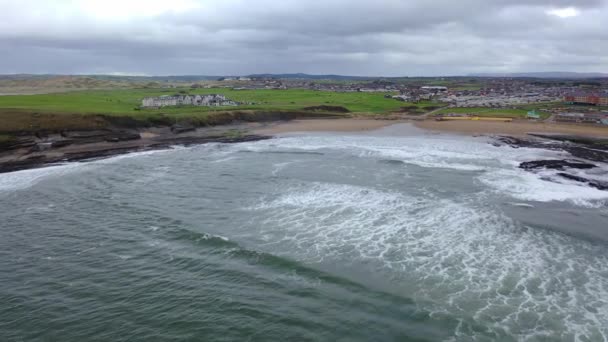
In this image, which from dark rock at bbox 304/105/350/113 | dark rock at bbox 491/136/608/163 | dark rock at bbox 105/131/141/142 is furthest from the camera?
dark rock at bbox 304/105/350/113

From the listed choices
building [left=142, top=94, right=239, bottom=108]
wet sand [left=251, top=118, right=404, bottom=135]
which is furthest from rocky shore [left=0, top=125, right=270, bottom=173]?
building [left=142, top=94, right=239, bottom=108]

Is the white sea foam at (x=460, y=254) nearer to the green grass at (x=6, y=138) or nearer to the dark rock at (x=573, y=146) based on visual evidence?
the dark rock at (x=573, y=146)

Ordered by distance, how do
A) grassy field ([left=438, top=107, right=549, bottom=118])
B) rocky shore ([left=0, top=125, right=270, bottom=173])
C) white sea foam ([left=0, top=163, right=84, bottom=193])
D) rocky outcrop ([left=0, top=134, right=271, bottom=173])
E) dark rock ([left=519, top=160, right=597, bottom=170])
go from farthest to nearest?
grassy field ([left=438, top=107, right=549, bottom=118]) < rocky shore ([left=0, top=125, right=270, bottom=173]) < rocky outcrop ([left=0, top=134, right=271, bottom=173]) < dark rock ([left=519, top=160, right=597, bottom=170]) < white sea foam ([left=0, top=163, right=84, bottom=193])

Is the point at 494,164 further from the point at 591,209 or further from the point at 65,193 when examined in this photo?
the point at 65,193

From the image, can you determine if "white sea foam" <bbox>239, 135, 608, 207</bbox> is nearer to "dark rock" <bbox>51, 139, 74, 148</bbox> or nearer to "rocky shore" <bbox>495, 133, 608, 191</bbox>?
"rocky shore" <bbox>495, 133, 608, 191</bbox>

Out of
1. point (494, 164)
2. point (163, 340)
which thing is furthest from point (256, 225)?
point (494, 164)

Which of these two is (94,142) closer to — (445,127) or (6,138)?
(6,138)
